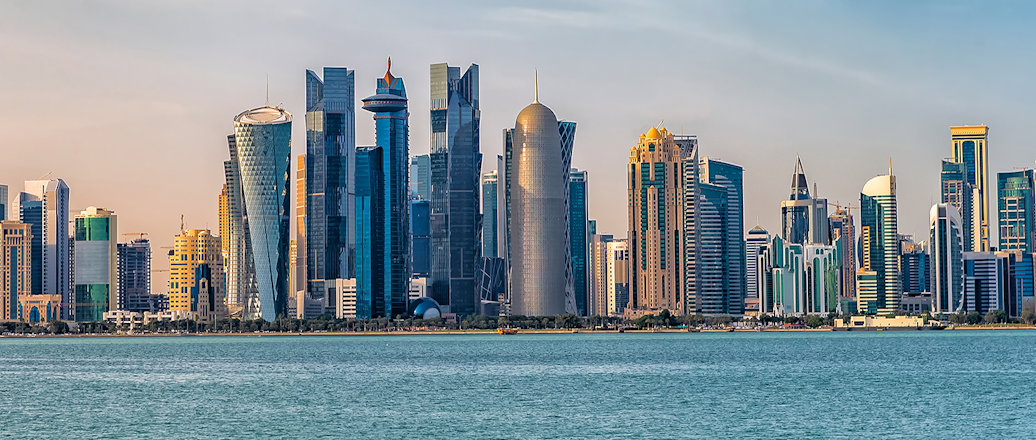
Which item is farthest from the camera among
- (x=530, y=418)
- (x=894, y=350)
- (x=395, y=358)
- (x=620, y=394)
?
(x=894, y=350)

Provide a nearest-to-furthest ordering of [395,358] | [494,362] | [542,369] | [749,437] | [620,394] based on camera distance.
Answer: [749,437] < [620,394] < [542,369] < [494,362] < [395,358]

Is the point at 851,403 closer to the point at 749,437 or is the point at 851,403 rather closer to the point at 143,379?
the point at 749,437

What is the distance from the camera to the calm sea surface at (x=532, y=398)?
81.1m

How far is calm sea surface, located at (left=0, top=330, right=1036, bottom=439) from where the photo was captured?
266 ft

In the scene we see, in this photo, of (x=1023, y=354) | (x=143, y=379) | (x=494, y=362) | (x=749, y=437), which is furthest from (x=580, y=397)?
(x=1023, y=354)

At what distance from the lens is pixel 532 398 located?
332 ft

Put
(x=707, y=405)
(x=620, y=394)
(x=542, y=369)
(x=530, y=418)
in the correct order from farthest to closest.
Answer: (x=542, y=369) → (x=620, y=394) → (x=707, y=405) → (x=530, y=418)

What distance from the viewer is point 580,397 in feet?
331

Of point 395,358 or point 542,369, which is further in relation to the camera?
point 395,358

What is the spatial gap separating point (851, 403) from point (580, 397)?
706 inches

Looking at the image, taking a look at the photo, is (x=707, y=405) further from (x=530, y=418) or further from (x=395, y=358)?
(x=395, y=358)

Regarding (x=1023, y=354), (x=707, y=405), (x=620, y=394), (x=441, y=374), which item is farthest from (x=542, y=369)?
(x=1023, y=354)

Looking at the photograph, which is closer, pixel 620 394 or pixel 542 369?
pixel 620 394

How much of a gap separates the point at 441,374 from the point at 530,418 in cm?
4679
